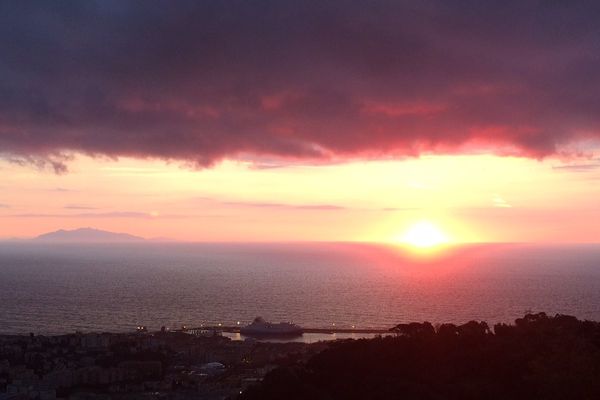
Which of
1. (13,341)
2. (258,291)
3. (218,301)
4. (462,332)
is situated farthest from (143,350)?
(258,291)

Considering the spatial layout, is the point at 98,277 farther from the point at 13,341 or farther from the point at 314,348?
the point at 314,348

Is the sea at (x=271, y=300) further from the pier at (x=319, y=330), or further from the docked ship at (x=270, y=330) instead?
the docked ship at (x=270, y=330)

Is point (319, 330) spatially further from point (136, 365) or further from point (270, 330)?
point (136, 365)

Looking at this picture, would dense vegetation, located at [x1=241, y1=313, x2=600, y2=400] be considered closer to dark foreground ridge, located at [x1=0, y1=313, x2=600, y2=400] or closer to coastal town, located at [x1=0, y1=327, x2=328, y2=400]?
dark foreground ridge, located at [x1=0, y1=313, x2=600, y2=400]

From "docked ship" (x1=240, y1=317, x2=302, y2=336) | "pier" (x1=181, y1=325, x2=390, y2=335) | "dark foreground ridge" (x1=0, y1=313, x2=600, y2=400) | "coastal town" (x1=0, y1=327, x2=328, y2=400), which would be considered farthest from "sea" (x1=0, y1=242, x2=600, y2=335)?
"dark foreground ridge" (x1=0, y1=313, x2=600, y2=400)

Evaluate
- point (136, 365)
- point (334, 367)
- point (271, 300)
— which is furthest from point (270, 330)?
point (334, 367)

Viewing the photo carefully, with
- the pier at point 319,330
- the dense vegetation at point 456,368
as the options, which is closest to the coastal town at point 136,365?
the dense vegetation at point 456,368
